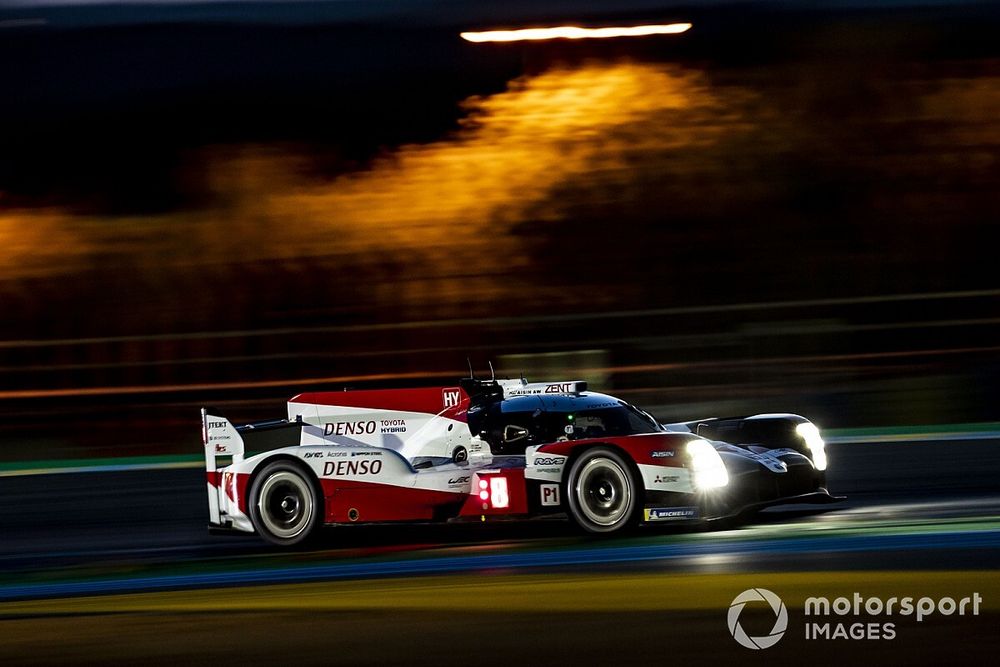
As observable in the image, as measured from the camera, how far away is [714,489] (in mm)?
7957

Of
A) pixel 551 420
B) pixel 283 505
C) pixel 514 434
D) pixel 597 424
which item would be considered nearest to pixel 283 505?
pixel 283 505

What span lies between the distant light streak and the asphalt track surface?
1777 cm

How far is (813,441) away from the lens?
29.9ft

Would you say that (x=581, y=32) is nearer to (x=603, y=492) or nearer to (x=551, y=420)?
(x=551, y=420)

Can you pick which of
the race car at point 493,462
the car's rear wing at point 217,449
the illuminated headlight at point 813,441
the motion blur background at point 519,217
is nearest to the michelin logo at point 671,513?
the race car at point 493,462

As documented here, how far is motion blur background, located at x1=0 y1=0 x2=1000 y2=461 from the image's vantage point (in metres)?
20.7

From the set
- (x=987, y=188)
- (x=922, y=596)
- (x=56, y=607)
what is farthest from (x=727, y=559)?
(x=987, y=188)

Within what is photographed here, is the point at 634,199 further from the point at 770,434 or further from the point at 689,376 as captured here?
the point at 770,434

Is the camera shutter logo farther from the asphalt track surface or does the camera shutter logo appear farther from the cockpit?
the cockpit

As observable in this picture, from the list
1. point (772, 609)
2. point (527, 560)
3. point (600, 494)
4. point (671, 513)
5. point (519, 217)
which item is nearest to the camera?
point (772, 609)

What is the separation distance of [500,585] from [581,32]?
21125mm

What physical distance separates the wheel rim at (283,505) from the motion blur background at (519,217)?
992 cm

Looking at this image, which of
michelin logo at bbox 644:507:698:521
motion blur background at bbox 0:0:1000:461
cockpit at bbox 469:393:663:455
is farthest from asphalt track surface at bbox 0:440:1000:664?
motion blur background at bbox 0:0:1000:461

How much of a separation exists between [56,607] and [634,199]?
57.1ft
